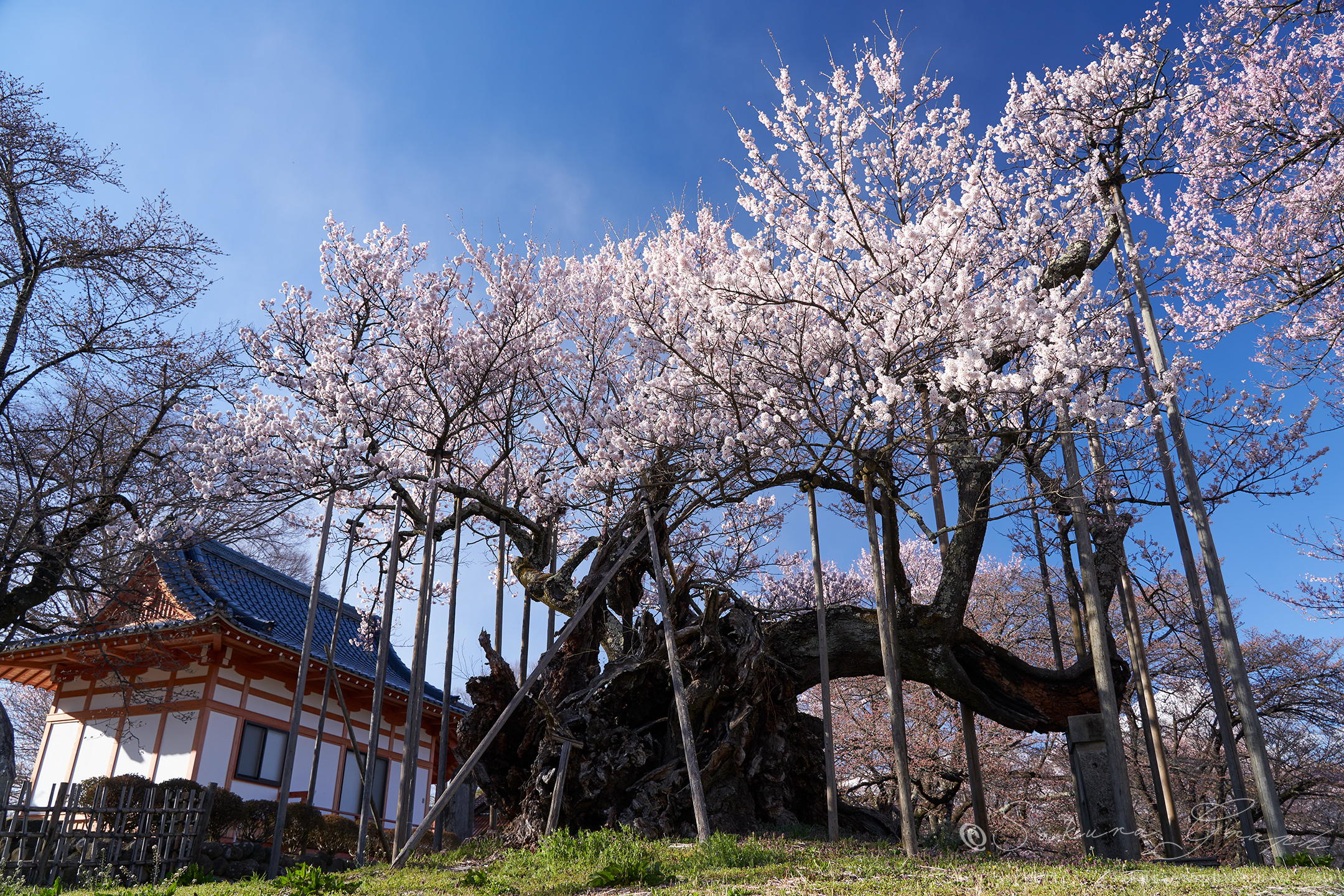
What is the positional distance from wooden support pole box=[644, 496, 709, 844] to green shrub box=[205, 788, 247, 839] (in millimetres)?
7364

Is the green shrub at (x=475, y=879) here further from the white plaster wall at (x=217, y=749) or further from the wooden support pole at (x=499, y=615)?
the white plaster wall at (x=217, y=749)

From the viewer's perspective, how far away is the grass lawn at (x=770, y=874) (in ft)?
16.8

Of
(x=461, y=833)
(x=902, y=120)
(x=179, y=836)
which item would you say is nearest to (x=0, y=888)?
(x=179, y=836)

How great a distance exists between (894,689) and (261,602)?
14.7 metres

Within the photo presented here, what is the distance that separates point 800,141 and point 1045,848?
11235 mm

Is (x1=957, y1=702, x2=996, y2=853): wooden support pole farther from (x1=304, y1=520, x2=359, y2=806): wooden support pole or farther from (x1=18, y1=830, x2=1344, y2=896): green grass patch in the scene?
(x1=304, y1=520, x2=359, y2=806): wooden support pole

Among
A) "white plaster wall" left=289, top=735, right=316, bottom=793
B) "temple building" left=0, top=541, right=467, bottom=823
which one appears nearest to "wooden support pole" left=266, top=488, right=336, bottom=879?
"temple building" left=0, top=541, right=467, bottom=823

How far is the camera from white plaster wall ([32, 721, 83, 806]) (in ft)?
45.6

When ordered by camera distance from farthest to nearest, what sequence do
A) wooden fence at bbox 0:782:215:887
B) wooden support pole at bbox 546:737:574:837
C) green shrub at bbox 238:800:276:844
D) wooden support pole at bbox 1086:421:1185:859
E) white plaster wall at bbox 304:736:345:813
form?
white plaster wall at bbox 304:736:345:813, green shrub at bbox 238:800:276:844, wooden support pole at bbox 1086:421:1185:859, wooden support pole at bbox 546:737:574:837, wooden fence at bbox 0:782:215:887

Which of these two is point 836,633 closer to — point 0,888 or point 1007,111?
point 1007,111

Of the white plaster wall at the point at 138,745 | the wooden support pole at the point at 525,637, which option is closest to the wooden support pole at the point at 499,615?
the wooden support pole at the point at 525,637

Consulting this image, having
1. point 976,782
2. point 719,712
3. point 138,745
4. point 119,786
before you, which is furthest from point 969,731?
point 138,745

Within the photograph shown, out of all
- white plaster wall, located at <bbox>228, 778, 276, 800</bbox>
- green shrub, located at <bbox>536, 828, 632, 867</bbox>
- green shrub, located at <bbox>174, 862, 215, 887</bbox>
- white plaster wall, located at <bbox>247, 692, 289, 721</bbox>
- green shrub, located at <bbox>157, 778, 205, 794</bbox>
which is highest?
white plaster wall, located at <bbox>247, 692, 289, 721</bbox>

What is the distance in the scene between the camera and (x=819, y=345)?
9.71 metres
